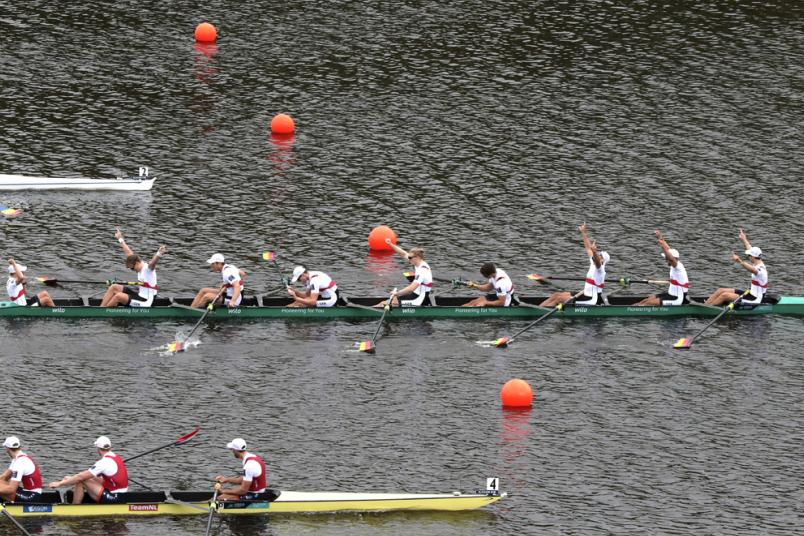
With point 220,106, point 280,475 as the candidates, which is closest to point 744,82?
point 220,106

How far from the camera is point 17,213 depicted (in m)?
47.5

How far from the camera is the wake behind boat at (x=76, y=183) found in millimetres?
49094

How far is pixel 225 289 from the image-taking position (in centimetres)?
4106

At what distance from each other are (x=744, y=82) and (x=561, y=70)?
23.3 feet

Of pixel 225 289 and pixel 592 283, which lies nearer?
pixel 225 289

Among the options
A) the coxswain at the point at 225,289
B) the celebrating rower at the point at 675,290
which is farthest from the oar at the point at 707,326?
the coxswain at the point at 225,289

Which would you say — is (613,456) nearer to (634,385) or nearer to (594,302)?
(634,385)

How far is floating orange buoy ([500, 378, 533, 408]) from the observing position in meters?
36.2

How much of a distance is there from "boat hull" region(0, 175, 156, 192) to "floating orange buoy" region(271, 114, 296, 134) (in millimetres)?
6350

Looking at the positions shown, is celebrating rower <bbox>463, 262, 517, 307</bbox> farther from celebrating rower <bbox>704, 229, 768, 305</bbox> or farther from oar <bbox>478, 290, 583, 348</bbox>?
celebrating rower <bbox>704, 229, 768, 305</bbox>

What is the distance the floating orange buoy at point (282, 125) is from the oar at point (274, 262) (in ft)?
33.7

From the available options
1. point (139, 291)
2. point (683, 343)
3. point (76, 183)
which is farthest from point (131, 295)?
point (683, 343)

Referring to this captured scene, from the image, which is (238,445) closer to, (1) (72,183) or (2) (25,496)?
(2) (25,496)

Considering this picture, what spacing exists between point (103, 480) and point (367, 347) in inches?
383
